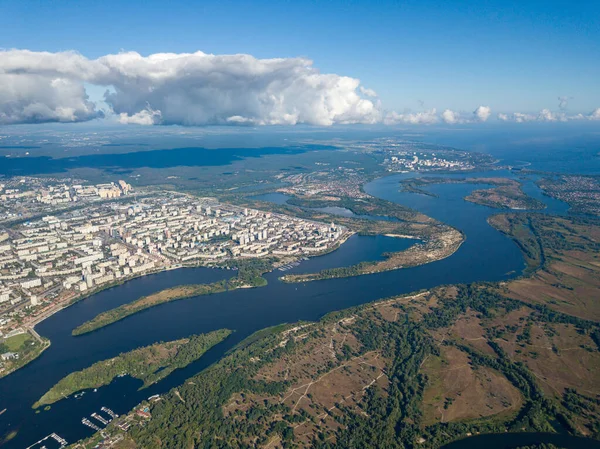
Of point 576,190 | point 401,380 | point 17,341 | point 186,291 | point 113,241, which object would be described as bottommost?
point 113,241

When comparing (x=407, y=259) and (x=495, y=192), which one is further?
(x=495, y=192)

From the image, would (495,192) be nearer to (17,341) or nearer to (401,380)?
(401,380)

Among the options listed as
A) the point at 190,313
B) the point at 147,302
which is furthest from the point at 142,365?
the point at 147,302

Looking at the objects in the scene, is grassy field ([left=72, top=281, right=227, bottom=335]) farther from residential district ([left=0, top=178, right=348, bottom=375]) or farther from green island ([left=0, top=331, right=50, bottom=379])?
residential district ([left=0, top=178, right=348, bottom=375])

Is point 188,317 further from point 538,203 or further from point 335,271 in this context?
point 538,203

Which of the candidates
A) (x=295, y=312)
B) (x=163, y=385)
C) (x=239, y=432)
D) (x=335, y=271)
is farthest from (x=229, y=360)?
(x=335, y=271)

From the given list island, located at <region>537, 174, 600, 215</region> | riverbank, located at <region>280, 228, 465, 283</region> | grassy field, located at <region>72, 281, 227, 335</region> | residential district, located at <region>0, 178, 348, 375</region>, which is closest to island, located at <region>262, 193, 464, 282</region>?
riverbank, located at <region>280, 228, 465, 283</region>
